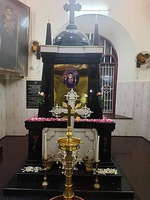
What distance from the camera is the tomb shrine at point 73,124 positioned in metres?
2.89

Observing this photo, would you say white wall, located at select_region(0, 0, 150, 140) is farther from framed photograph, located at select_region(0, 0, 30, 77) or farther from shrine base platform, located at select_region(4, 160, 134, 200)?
shrine base platform, located at select_region(4, 160, 134, 200)

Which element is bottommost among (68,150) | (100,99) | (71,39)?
(68,150)

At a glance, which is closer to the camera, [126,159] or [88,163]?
[88,163]

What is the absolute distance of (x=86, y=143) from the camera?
3.18 meters

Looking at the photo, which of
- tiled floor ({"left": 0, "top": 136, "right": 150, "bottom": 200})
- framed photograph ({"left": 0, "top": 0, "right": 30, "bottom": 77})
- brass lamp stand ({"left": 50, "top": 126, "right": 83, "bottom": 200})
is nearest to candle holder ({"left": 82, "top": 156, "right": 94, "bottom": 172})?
tiled floor ({"left": 0, "top": 136, "right": 150, "bottom": 200})

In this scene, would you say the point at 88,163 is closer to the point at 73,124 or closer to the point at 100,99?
the point at 73,124

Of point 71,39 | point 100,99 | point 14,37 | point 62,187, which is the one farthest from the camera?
point 14,37

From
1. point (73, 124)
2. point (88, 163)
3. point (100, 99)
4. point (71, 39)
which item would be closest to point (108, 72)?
point (71, 39)

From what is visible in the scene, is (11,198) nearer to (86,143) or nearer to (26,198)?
(26,198)

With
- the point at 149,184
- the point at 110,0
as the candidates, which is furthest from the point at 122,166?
the point at 110,0

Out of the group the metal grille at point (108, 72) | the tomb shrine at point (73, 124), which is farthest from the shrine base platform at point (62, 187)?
the metal grille at point (108, 72)

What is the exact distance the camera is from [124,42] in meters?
5.87

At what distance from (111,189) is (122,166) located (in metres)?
1.04

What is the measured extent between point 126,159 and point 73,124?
1831 millimetres
